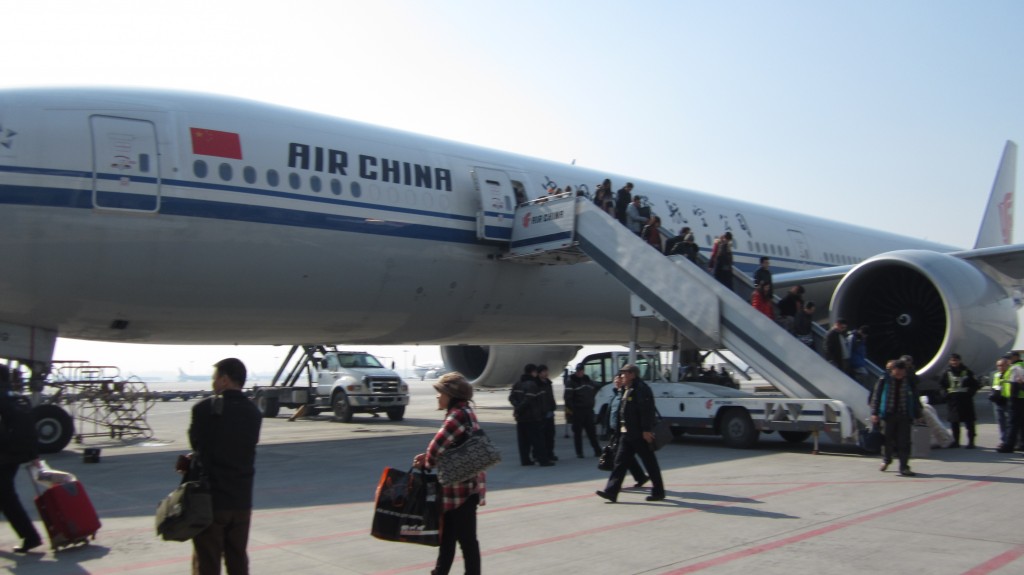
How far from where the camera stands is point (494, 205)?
13.0m

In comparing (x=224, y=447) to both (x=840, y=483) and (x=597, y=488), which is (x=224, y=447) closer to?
(x=597, y=488)

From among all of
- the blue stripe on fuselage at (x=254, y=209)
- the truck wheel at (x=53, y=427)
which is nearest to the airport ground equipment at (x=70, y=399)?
the truck wheel at (x=53, y=427)

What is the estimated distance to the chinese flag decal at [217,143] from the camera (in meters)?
10.1

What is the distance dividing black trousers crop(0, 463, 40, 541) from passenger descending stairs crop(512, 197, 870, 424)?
26.9ft

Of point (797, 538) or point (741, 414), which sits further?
point (741, 414)

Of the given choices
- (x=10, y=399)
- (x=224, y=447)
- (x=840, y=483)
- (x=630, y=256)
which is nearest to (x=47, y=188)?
(x=10, y=399)

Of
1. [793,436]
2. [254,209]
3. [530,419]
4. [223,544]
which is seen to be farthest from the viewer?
[793,436]

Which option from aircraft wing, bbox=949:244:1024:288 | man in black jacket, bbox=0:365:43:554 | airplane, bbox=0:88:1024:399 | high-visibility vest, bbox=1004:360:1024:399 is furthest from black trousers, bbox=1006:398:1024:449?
man in black jacket, bbox=0:365:43:554

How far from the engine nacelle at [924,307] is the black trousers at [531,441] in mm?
5698

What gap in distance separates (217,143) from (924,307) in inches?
409

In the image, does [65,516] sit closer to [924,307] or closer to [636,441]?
[636,441]

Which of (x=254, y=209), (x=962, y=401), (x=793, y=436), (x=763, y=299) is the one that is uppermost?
(x=254, y=209)

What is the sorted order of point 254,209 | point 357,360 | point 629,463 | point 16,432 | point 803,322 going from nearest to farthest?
point 16,432 → point 629,463 → point 254,209 → point 803,322 → point 357,360

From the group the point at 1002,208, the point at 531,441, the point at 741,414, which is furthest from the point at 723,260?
the point at 1002,208
